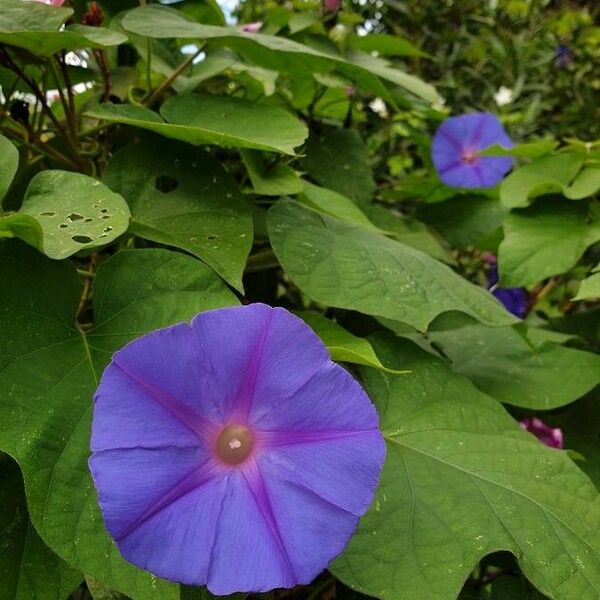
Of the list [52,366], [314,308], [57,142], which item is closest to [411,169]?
[314,308]

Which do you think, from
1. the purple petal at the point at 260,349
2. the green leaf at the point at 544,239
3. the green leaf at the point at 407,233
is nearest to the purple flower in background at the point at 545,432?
the green leaf at the point at 544,239

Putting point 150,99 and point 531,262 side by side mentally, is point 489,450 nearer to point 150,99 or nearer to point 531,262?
Result: point 531,262

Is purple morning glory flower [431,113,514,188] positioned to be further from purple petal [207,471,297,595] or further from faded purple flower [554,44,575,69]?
faded purple flower [554,44,575,69]

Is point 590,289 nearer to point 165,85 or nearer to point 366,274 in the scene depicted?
point 366,274

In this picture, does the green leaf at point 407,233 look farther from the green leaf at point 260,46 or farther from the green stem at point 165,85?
the green stem at point 165,85

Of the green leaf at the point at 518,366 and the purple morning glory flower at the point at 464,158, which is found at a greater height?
the green leaf at the point at 518,366

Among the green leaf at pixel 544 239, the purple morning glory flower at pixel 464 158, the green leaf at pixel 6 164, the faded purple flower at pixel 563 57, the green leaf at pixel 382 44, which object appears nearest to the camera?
the green leaf at pixel 6 164

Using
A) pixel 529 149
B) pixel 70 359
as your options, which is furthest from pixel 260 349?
pixel 529 149
